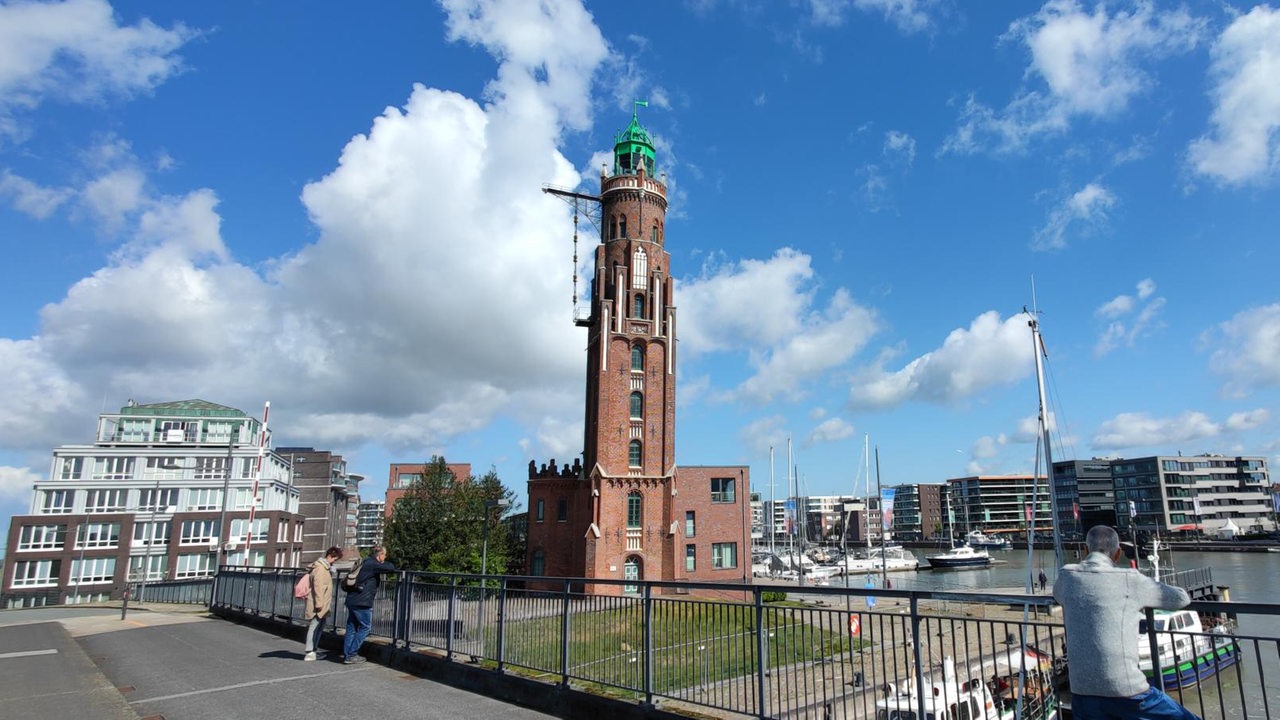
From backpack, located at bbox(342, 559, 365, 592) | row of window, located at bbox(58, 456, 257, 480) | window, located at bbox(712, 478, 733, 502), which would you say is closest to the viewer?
backpack, located at bbox(342, 559, 365, 592)

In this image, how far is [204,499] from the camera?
63.7 m

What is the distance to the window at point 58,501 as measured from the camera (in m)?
58.6

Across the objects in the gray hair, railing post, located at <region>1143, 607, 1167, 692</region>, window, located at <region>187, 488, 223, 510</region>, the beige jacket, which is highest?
window, located at <region>187, 488, 223, 510</region>

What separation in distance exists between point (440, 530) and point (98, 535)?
124 feet

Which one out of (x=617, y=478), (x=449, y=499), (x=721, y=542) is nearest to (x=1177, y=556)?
(x=721, y=542)

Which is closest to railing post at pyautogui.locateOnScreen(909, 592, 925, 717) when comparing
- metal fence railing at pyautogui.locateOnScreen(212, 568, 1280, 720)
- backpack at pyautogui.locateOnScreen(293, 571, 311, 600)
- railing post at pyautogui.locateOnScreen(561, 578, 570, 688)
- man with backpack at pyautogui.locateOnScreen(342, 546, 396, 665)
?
metal fence railing at pyautogui.locateOnScreen(212, 568, 1280, 720)

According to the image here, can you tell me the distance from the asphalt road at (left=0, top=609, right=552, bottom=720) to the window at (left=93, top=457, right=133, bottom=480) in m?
59.5

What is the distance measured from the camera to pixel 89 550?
5806 cm

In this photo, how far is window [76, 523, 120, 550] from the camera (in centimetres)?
5800

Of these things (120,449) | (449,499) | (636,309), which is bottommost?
(449,499)

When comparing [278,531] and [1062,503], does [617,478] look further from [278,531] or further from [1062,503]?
[1062,503]

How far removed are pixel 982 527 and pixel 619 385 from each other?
5561 inches

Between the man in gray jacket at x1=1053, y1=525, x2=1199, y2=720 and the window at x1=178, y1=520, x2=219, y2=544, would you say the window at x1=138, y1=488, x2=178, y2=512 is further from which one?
the man in gray jacket at x1=1053, y1=525, x2=1199, y2=720

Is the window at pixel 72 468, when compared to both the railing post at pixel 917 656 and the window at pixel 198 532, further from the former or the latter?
the railing post at pixel 917 656
